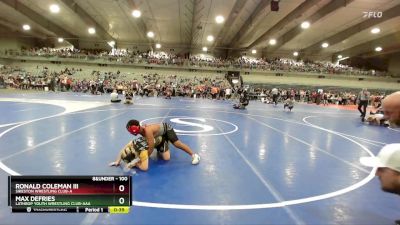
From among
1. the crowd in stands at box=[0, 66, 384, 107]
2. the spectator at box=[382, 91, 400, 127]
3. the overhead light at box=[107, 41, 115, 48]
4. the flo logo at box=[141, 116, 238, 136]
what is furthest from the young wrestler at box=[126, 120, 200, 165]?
the overhead light at box=[107, 41, 115, 48]

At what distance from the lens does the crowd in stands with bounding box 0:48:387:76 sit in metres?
38.8

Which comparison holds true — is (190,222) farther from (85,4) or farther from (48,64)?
(48,64)

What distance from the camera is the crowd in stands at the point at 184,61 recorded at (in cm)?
3881

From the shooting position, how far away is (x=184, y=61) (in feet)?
131

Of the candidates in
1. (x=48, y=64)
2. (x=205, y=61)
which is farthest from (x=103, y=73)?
(x=205, y=61)

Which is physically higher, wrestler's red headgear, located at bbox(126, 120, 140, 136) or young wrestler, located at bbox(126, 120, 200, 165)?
wrestler's red headgear, located at bbox(126, 120, 140, 136)

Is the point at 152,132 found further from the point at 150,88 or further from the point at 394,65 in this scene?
the point at 394,65

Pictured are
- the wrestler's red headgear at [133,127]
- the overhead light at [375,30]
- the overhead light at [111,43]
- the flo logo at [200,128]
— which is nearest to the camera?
the wrestler's red headgear at [133,127]

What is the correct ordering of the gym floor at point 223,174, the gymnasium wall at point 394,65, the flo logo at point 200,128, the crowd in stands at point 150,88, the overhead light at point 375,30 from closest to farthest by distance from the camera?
the gym floor at point 223,174 < the flo logo at point 200,128 < the overhead light at point 375,30 < the crowd in stands at point 150,88 < the gymnasium wall at point 394,65
